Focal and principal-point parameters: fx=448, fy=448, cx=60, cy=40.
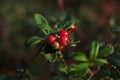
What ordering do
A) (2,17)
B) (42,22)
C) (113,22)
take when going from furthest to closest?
(2,17) → (113,22) → (42,22)

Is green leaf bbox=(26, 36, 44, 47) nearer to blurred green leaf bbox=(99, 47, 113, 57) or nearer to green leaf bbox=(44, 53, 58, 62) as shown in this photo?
green leaf bbox=(44, 53, 58, 62)

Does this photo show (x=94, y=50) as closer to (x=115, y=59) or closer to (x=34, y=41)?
(x=115, y=59)

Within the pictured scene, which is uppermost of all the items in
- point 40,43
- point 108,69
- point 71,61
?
point 40,43

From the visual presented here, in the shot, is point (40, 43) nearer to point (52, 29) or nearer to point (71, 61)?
point (52, 29)

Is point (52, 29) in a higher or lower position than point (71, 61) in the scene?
higher

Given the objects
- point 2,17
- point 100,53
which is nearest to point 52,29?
point 100,53

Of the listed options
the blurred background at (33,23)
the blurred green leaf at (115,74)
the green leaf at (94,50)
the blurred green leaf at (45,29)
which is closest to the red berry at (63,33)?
the blurred green leaf at (45,29)

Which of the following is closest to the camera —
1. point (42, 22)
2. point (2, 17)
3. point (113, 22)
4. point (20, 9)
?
point (42, 22)

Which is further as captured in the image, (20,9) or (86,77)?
(20,9)

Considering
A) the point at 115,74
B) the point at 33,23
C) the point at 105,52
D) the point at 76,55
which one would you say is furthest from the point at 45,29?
the point at 33,23
